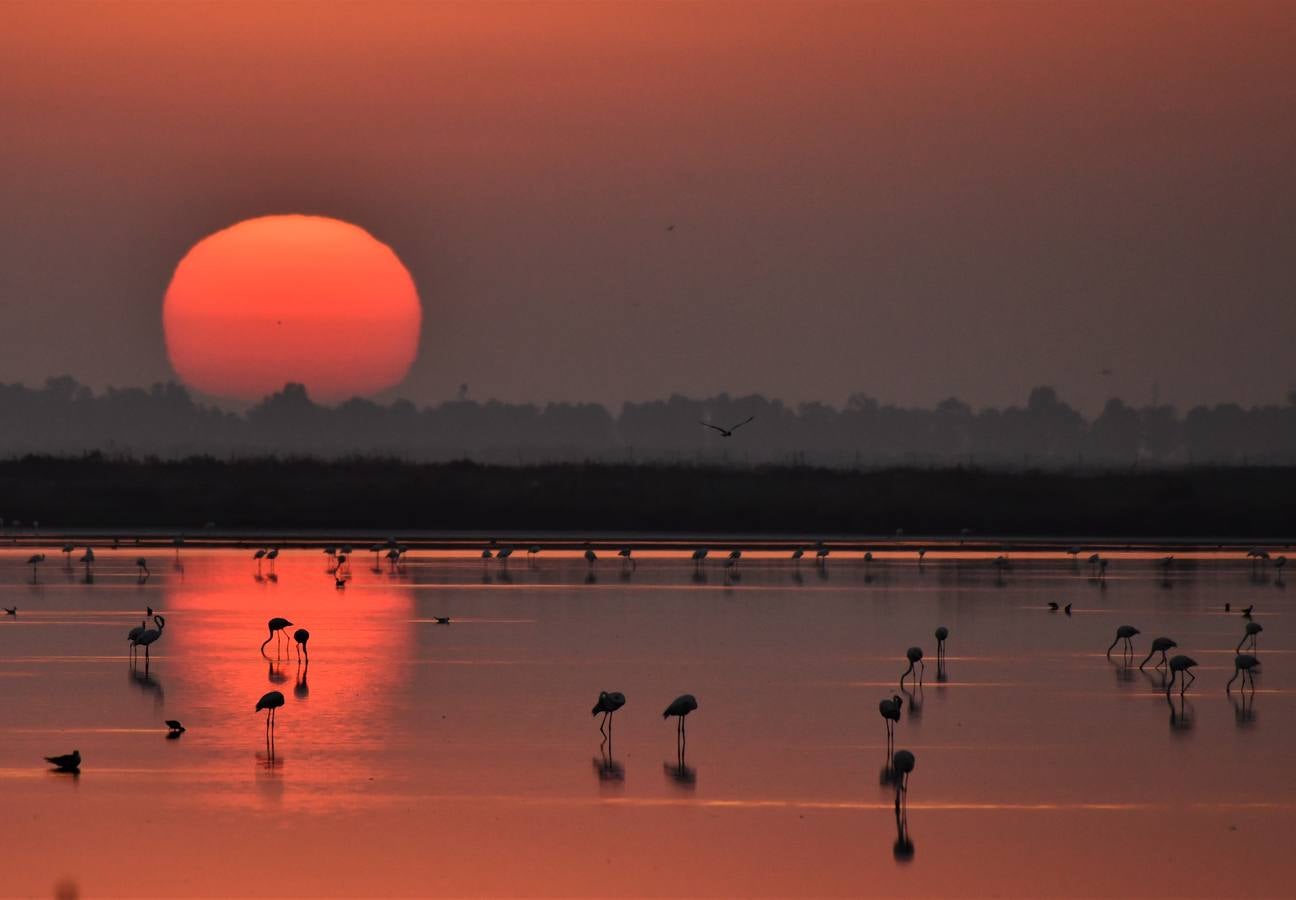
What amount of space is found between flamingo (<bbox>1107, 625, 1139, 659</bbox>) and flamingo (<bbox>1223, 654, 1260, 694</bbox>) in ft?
5.74

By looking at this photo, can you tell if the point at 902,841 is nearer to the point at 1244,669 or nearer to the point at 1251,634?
the point at 1244,669

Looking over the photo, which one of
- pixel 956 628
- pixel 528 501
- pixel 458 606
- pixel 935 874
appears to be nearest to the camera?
pixel 935 874

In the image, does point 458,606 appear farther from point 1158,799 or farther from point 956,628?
point 1158,799

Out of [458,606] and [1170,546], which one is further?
[1170,546]

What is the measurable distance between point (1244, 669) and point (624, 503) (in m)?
63.4

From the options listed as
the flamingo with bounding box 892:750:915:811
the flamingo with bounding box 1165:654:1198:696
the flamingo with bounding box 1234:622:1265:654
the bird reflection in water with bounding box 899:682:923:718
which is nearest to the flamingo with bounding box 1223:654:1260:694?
the flamingo with bounding box 1165:654:1198:696

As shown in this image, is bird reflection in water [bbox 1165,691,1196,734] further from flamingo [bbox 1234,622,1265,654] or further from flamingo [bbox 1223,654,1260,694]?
flamingo [bbox 1234,622,1265,654]

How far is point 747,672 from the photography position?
91.0 ft

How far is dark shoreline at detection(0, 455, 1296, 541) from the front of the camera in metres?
85.2

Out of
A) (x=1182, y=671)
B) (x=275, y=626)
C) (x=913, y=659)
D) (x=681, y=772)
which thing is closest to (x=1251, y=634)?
(x=1182, y=671)

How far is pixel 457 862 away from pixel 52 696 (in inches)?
438

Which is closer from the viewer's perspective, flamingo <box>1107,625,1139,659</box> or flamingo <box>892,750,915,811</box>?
flamingo <box>892,750,915,811</box>

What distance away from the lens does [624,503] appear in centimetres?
8981

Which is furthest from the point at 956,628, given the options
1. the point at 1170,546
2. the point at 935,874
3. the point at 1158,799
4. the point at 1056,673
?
the point at 1170,546
